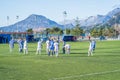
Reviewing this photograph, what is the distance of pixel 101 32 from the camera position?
197 metres

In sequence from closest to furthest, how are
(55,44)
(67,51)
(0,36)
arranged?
(55,44) → (67,51) → (0,36)

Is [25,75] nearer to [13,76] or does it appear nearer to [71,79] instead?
[13,76]

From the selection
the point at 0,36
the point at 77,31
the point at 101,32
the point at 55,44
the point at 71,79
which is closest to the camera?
the point at 71,79

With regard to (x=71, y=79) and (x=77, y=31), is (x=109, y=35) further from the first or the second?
(x=71, y=79)

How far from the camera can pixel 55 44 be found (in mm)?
38906

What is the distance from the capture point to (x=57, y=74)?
21000mm

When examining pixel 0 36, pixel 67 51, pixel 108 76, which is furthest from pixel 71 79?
pixel 0 36

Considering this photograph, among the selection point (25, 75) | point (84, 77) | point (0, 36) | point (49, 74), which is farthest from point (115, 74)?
point (0, 36)

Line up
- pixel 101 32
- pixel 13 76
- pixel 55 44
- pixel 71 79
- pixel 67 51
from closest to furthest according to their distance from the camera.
Answer: pixel 71 79 < pixel 13 76 < pixel 55 44 < pixel 67 51 < pixel 101 32

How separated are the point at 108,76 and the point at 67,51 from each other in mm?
24043

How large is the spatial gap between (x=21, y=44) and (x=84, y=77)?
28987mm

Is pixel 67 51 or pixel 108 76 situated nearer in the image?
pixel 108 76

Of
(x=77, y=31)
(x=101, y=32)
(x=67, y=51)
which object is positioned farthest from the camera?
(x=101, y=32)

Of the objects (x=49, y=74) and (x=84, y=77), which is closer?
(x=84, y=77)
